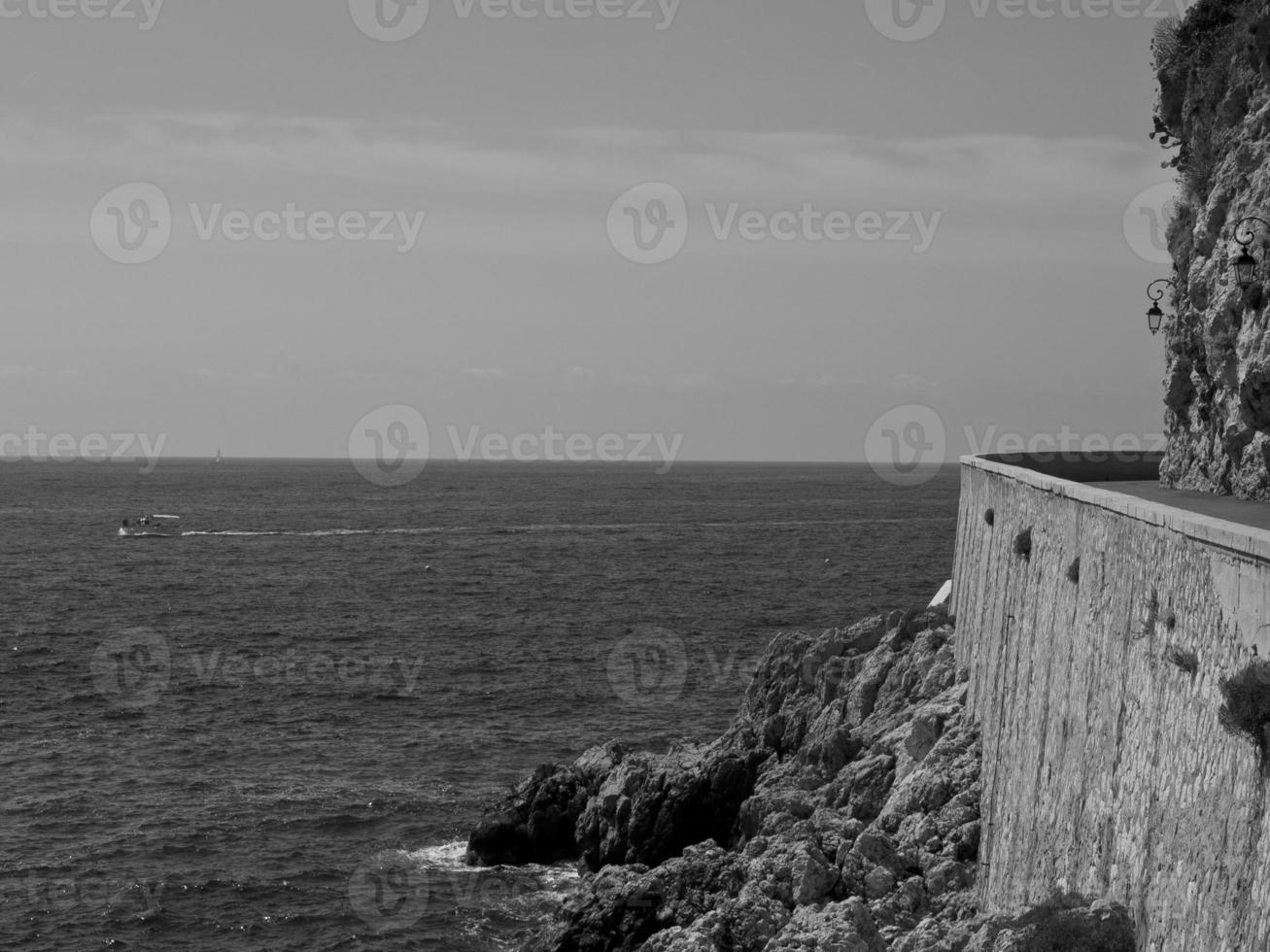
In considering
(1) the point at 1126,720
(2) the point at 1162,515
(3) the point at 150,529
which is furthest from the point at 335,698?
(3) the point at 150,529

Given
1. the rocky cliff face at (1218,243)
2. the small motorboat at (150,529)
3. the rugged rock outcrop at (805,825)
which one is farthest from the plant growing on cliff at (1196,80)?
the small motorboat at (150,529)

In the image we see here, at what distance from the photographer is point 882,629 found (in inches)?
1205

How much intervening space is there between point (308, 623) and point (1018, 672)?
47398 millimetres

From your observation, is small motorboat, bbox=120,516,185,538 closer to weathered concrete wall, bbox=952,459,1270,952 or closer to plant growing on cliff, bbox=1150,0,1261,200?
plant growing on cliff, bbox=1150,0,1261,200

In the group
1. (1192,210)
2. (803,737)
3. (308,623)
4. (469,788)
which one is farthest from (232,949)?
(308,623)

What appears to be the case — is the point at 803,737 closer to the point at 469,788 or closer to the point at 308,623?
the point at 469,788

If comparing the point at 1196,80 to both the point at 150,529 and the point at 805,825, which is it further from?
the point at 150,529

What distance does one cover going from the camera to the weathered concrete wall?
10.7 meters

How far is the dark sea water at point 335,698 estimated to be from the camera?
2705 centimetres

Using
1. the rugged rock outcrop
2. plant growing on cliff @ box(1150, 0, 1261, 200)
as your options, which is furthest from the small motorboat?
plant growing on cliff @ box(1150, 0, 1261, 200)

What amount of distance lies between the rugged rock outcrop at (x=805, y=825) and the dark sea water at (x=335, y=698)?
2307mm

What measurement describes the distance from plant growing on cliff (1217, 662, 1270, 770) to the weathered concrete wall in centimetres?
13

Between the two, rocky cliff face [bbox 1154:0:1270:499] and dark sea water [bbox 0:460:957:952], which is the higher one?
rocky cliff face [bbox 1154:0:1270:499]

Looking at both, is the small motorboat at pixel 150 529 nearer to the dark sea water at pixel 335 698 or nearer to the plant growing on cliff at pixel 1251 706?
the dark sea water at pixel 335 698
